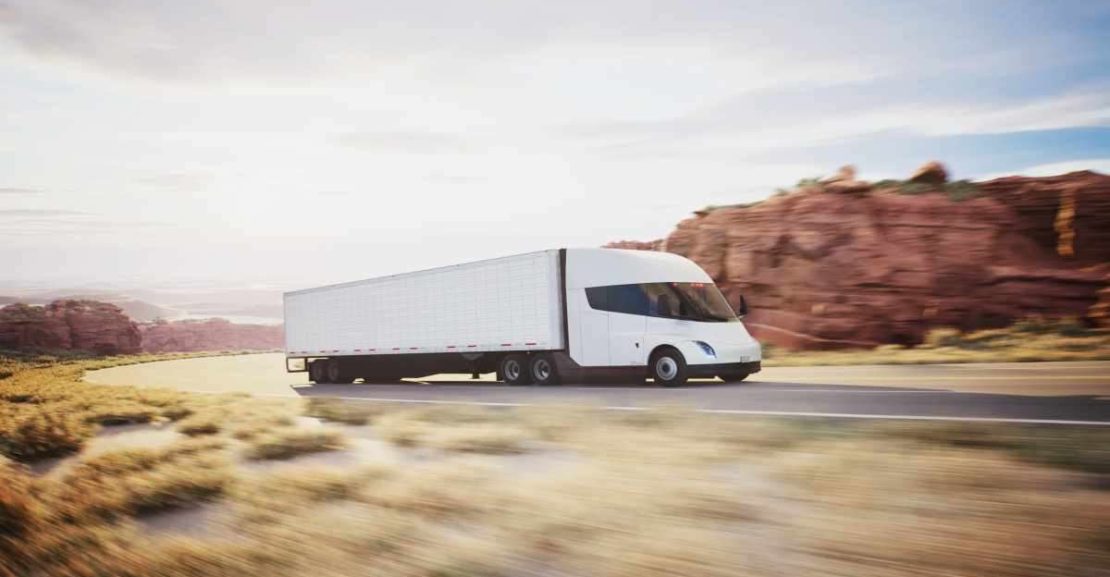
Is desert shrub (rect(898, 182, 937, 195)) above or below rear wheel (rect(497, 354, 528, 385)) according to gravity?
above

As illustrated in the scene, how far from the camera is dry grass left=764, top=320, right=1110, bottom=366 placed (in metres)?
19.8

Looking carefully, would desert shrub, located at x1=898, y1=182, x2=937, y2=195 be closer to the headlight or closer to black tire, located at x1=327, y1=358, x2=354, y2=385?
the headlight

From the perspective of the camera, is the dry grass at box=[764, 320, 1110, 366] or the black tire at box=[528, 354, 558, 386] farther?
the dry grass at box=[764, 320, 1110, 366]

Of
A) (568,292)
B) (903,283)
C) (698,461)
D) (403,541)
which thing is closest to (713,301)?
(568,292)

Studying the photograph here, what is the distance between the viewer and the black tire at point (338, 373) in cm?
2597

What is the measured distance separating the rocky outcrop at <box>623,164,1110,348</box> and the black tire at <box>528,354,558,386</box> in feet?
54.1

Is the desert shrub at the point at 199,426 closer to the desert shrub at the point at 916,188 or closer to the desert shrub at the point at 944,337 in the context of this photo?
the desert shrub at the point at 944,337

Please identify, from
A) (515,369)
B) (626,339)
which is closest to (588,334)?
(626,339)

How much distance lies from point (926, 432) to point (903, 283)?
25.7m

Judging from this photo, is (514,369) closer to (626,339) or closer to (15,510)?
(626,339)

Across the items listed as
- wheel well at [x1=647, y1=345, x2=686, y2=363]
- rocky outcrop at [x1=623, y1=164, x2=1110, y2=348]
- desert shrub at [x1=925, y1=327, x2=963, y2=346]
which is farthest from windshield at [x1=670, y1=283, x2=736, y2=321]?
rocky outcrop at [x1=623, y1=164, x2=1110, y2=348]

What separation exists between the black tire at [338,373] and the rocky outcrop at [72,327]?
73768 millimetres

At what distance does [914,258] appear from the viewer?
31453 mm

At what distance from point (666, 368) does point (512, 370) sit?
4588mm
